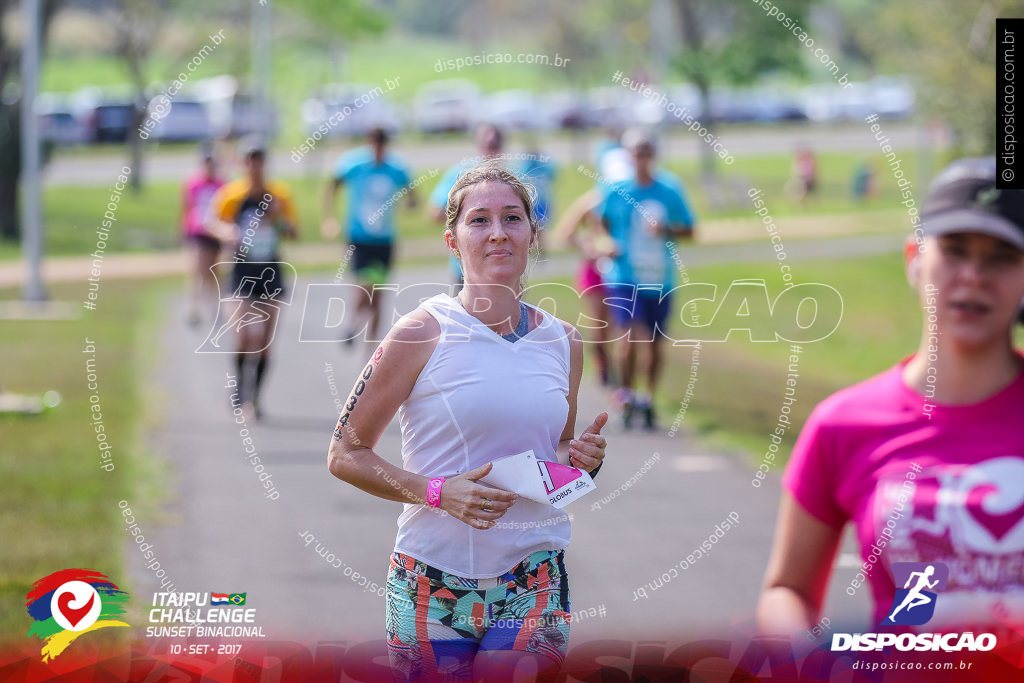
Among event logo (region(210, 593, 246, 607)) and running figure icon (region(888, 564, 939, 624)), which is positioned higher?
running figure icon (region(888, 564, 939, 624))

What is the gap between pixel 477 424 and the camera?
331cm

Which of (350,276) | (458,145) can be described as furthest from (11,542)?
(458,145)

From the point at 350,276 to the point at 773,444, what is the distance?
5.70m

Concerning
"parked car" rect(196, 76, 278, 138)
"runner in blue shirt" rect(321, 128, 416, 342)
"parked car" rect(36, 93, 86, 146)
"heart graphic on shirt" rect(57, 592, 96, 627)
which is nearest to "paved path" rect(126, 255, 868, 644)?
"heart graphic on shirt" rect(57, 592, 96, 627)

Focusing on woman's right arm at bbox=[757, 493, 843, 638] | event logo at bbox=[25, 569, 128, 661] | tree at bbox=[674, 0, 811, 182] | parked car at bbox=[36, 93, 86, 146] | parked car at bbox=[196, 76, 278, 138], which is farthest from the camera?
parked car at bbox=[36, 93, 86, 146]

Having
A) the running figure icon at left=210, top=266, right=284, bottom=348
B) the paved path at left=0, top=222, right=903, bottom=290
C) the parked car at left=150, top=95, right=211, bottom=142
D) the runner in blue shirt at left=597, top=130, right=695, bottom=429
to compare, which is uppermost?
the parked car at left=150, top=95, right=211, bottom=142

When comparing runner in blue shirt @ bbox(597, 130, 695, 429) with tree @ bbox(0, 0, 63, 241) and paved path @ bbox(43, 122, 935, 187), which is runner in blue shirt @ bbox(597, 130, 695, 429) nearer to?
paved path @ bbox(43, 122, 935, 187)

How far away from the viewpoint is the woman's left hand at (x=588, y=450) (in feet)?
11.0

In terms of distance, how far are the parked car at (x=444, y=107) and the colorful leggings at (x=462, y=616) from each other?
32.9 meters

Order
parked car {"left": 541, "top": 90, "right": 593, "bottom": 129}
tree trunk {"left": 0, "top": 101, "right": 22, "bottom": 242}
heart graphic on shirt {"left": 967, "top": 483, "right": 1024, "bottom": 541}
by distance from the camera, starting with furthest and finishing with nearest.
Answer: parked car {"left": 541, "top": 90, "right": 593, "bottom": 129}
tree trunk {"left": 0, "top": 101, "right": 22, "bottom": 242}
heart graphic on shirt {"left": 967, "top": 483, "right": 1024, "bottom": 541}

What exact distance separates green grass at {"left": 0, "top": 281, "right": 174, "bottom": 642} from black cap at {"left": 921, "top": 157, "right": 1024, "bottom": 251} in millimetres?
3550

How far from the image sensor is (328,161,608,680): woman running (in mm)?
3299

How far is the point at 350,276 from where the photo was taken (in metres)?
13.9

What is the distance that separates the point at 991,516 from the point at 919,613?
0.39 meters
